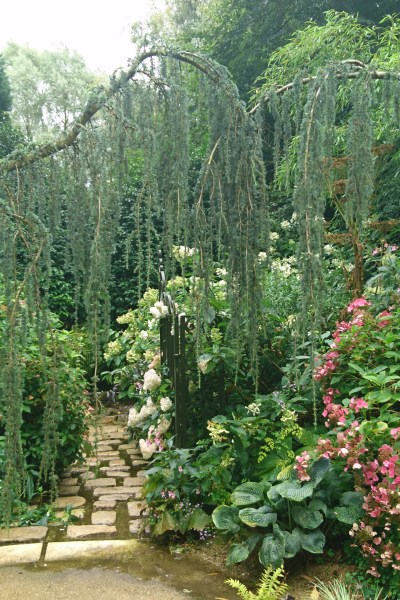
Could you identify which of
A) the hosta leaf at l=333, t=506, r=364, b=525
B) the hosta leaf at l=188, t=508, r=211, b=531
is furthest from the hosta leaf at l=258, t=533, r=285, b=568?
the hosta leaf at l=188, t=508, r=211, b=531

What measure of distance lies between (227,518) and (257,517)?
0.20m

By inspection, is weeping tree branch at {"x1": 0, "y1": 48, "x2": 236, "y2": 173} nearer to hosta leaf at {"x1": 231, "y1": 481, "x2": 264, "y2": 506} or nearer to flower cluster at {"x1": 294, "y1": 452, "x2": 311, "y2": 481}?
flower cluster at {"x1": 294, "y1": 452, "x2": 311, "y2": 481}

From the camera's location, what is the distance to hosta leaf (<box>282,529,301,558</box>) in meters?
2.51

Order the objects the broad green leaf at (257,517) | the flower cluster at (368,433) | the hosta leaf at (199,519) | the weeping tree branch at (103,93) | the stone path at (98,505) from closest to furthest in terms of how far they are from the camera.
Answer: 1. the weeping tree branch at (103,93)
2. the flower cluster at (368,433)
3. the broad green leaf at (257,517)
4. the hosta leaf at (199,519)
5. the stone path at (98,505)

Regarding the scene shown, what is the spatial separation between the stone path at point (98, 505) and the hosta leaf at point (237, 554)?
23.9 inches

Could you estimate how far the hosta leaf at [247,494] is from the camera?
2705mm

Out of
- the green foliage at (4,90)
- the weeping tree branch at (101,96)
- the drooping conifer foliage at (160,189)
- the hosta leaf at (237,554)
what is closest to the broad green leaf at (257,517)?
the hosta leaf at (237,554)

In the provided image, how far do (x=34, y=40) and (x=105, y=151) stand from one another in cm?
2497

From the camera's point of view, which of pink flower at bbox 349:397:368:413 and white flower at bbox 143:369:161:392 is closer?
pink flower at bbox 349:397:368:413

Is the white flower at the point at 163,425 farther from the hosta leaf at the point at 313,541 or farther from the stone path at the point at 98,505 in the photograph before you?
the hosta leaf at the point at 313,541

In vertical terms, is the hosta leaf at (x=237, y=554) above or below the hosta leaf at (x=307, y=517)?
below

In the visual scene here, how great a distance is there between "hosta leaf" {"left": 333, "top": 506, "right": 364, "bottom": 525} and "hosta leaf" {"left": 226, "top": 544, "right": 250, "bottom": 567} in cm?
42

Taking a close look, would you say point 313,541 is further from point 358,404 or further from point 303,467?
point 358,404

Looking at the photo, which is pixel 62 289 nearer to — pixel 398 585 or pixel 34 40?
pixel 398 585
